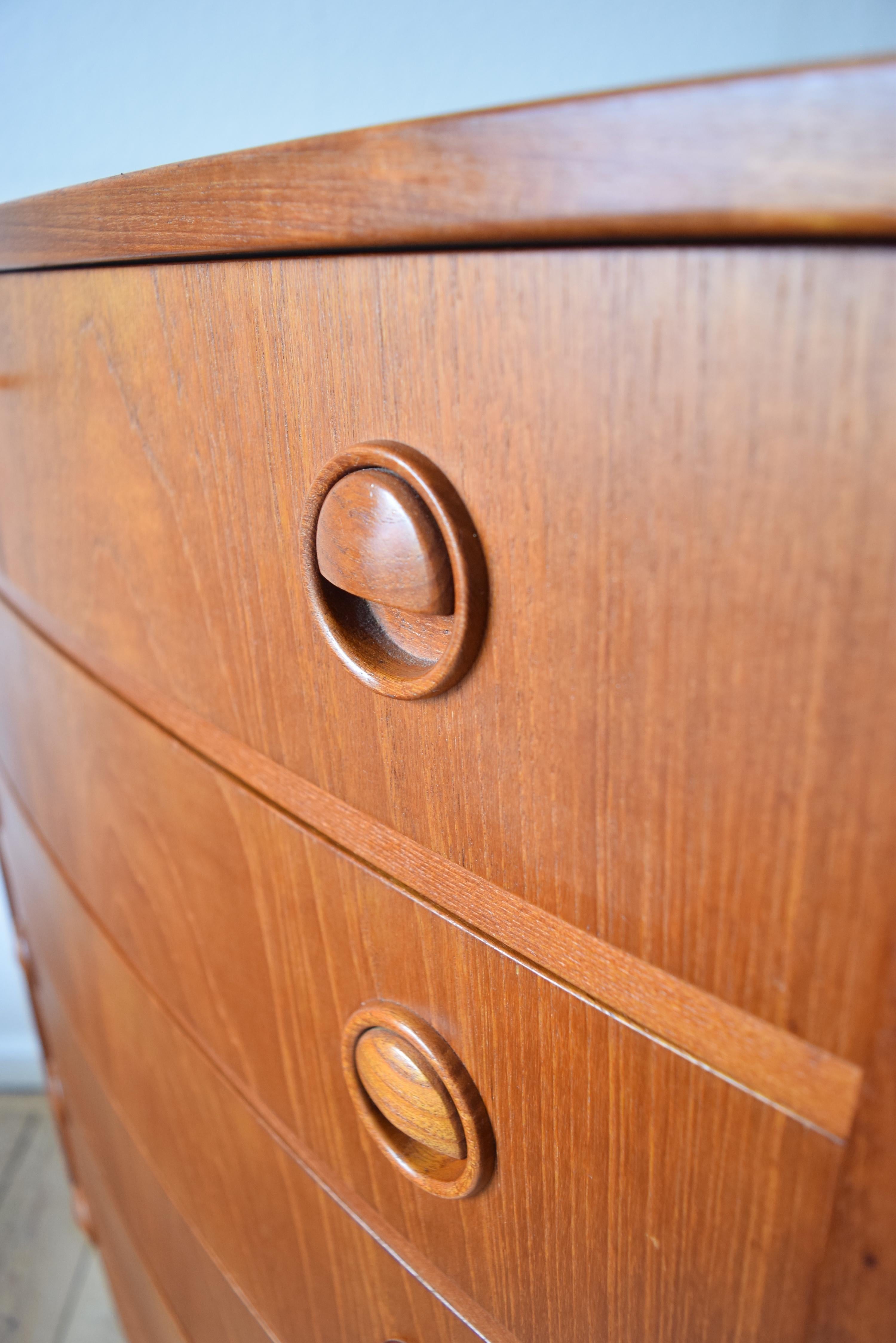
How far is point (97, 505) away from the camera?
1.02ft

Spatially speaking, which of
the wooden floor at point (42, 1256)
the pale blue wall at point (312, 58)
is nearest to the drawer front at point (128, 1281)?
the wooden floor at point (42, 1256)

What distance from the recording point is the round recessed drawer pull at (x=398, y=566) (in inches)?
7.0

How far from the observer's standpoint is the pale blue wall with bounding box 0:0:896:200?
0.37 meters

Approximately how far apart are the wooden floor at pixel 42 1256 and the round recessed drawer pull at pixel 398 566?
94cm

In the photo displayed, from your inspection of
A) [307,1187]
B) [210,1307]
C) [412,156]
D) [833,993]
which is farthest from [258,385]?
[210,1307]

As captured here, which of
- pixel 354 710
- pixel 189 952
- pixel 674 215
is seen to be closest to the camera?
pixel 674 215

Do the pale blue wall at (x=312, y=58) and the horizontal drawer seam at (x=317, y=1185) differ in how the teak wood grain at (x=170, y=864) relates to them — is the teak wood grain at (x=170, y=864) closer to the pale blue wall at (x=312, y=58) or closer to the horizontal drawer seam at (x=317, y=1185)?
the horizontal drawer seam at (x=317, y=1185)

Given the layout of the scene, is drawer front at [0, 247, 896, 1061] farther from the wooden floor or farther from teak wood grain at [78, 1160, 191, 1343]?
the wooden floor

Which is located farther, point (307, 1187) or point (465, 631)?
point (307, 1187)

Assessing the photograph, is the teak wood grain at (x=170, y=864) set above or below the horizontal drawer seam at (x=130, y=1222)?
above

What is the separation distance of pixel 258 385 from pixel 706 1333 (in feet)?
0.81

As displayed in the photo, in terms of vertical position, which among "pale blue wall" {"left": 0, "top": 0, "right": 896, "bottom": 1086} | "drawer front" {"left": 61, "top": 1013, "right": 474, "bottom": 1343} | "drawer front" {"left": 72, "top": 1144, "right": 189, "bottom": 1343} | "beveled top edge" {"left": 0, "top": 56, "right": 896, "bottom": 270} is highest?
"pale blue wall" {"left": 0, "top": 0, "right": 896, "bottom": 1086}

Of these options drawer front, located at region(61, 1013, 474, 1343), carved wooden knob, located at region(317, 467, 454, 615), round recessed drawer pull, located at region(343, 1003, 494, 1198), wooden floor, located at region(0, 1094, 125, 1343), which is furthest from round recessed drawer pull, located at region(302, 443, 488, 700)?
wooden floor, located at region(0, 1094, 125, 1343)

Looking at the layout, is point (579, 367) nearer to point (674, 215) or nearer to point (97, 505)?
point (674, 215)
